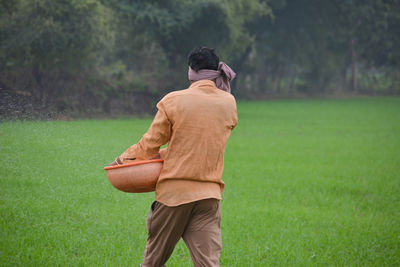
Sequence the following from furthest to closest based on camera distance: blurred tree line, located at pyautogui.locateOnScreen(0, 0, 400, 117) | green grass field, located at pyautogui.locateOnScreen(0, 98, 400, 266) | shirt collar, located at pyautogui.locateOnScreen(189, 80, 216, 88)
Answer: blurred tree line, located at pyautogui.locateOnScreen(0, 0, 400, 117)
green grass field, located at pyautogui.locateOnScreen(0, 98, 400, 266)
shirt collar, located at pyautogui.locateOnScreen(189, 80, 216, 88)

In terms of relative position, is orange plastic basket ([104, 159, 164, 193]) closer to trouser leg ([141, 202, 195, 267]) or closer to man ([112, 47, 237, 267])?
man ([112, 47, 237, 267])

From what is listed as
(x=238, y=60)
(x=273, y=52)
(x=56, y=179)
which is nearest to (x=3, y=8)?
(x=56, y=179)

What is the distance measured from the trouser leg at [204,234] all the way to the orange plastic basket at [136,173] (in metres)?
0.36

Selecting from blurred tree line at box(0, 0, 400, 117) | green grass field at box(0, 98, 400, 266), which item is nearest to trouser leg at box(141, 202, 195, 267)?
green grass field at box(0, 98, 400, 266)

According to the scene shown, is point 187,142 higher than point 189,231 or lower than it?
higher

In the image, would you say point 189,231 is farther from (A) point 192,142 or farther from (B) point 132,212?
(B) point 132,212

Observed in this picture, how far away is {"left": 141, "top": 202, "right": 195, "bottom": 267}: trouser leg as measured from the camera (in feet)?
9.89

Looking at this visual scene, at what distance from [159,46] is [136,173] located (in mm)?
19982

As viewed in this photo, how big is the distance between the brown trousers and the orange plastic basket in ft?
0.66

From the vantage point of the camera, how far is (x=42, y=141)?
4.22 metres

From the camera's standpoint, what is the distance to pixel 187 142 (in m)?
2.93

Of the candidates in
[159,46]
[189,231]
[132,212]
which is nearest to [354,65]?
[159,46]

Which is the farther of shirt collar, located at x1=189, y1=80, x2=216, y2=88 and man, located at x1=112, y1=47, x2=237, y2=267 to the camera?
shirt collar, located at x1=189, y1=80, x2=216, y2=88

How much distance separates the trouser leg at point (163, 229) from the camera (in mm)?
3014
